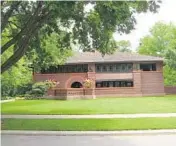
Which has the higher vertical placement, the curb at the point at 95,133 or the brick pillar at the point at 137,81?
the brick pillar at the point at 137,81

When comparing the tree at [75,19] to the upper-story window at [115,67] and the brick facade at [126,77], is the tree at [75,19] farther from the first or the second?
the upper-story window at [115,67]

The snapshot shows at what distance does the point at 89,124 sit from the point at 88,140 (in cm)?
466

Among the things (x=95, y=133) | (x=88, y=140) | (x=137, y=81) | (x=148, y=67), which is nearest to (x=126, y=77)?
(x=137, y=81)

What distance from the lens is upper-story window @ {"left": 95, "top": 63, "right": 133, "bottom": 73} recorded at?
59.4 m

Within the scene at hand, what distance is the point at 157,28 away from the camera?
8062 centimetres

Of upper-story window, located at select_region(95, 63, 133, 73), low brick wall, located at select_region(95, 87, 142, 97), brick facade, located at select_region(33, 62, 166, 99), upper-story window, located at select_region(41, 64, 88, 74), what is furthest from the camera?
upper-story window, located at select_region(41, 64, 88, 74)

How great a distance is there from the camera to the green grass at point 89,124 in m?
18.9

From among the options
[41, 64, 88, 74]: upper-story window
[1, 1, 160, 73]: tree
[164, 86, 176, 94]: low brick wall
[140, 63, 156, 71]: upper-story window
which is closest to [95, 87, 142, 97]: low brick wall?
[140, 63, 156, 71]: upper-story window

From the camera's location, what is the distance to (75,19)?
1566 centimetres

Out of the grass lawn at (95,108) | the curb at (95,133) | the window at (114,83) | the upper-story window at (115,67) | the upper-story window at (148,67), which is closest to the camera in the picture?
the curb at (95,133)

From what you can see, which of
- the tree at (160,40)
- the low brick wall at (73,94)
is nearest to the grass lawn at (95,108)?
the low brick wall at (73,94)

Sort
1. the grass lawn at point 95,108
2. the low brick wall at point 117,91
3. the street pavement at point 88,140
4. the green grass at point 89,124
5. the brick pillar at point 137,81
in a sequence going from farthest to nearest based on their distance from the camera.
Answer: the brick pillar at point 137,81 → the low brick wall at point 117,91 → the grass lawn at point 95,108 → the green grass at point 89,124 → the street pavement at point 88,140

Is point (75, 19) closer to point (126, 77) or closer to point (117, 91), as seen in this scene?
point (117, 91)

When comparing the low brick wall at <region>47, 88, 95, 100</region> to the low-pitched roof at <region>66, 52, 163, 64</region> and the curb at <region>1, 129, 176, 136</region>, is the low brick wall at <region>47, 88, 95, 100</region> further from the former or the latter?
the curb at <region>1, 129, 176, 136</region>
